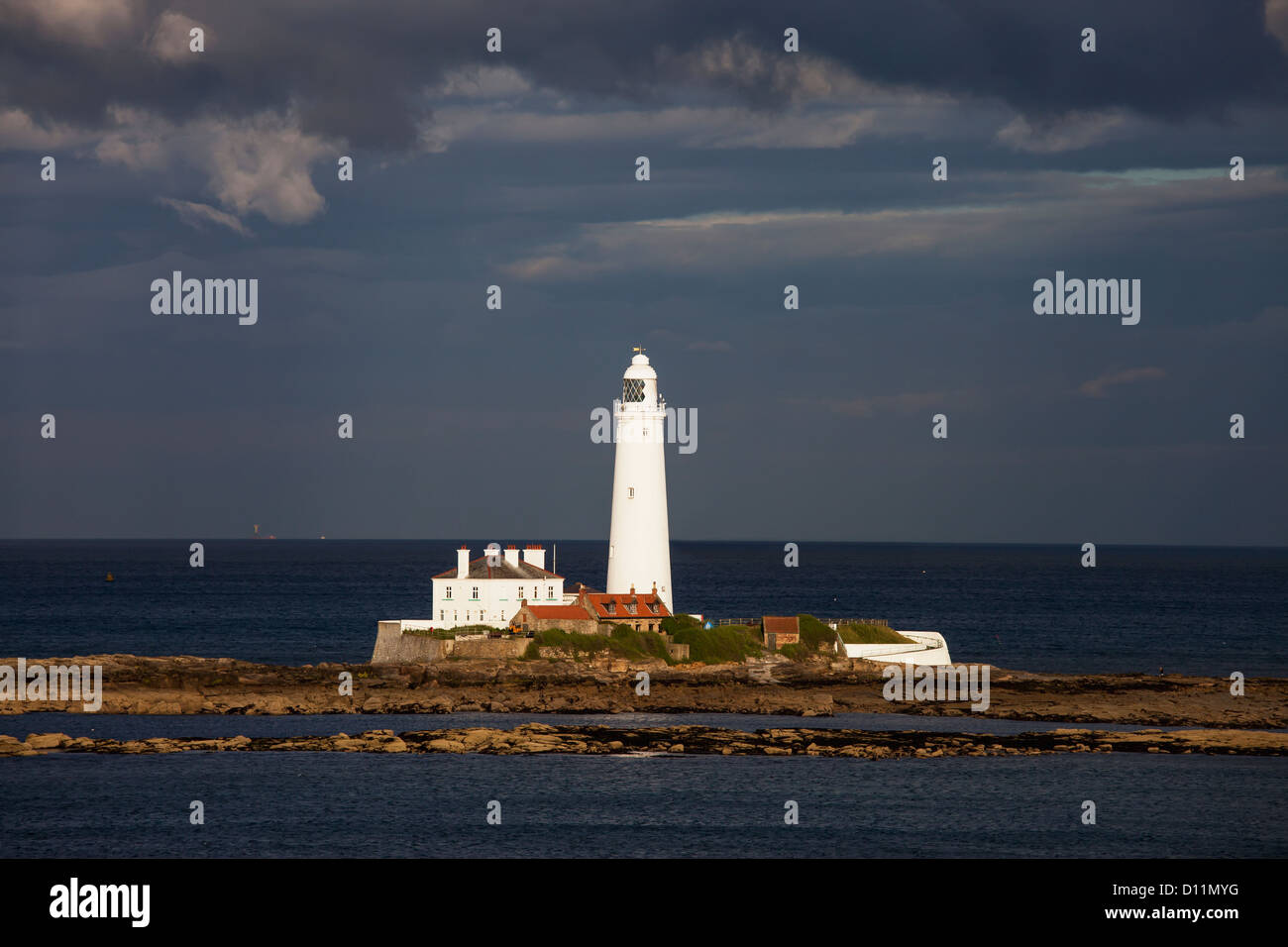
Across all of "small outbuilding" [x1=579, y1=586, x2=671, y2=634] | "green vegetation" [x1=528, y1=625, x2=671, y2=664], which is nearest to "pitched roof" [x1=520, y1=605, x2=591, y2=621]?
"small outbuilding" [x1=579, y1=586, x2=671, y2=634]

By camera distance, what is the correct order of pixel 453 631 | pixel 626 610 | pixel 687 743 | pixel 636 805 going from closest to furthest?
1. pixel 636 805
2. pixel 687 743
3. pixel 626 610
4. pixel 453 631

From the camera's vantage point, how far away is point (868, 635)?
6731cm

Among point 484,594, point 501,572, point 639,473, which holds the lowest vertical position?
point 484,594

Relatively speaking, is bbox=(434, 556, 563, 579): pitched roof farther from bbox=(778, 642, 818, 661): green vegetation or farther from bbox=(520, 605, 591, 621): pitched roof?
bbox=(778, 642, 818, 661): green vegetation

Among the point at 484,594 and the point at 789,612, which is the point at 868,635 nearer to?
the point at 484,594

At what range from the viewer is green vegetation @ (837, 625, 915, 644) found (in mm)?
66688

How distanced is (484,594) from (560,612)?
363 centimetres

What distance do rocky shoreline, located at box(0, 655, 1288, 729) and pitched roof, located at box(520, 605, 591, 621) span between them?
2280 millimetres

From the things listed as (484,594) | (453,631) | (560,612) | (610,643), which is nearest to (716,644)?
(610,643)

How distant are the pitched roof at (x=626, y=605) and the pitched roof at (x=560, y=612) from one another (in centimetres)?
52

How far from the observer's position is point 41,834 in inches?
Answer: 1474
